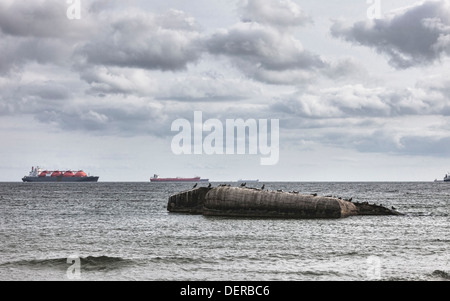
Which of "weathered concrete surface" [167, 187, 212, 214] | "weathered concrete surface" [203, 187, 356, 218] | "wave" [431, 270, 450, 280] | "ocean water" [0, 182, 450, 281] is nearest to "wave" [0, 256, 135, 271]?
"ocean water" [0, 182, 450, 281]

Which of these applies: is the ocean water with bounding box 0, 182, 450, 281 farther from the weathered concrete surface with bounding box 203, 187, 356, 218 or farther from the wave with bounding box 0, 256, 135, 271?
the weathered concrete surface with bounding box 203, 187, 356, 218

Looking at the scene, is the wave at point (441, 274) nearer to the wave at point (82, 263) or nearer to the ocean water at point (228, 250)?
the ocean water at point (228, 250)

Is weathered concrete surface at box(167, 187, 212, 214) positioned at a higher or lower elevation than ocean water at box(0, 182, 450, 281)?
higher

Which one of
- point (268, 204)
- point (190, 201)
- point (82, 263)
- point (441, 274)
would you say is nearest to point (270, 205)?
point (268, 204)

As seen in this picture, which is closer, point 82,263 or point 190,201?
point 82,263

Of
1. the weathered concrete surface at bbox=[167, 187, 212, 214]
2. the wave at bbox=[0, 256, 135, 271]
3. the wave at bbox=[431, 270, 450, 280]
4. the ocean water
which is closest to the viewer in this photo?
the wave at bbox=[431, 270, 450, 280]

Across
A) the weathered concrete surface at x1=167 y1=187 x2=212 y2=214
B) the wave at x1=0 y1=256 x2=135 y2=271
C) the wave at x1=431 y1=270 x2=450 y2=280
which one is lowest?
the wave at x1=0 y1=256 x2=135 y2=271

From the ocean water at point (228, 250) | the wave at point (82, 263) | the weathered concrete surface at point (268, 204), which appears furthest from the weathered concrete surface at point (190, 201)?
the wave at point (82, 263)

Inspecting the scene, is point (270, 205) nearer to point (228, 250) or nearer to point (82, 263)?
point (228, 250)

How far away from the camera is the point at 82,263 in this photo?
30.0 m

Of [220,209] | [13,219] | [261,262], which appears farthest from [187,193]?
[261,262]

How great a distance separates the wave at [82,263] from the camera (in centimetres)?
2902

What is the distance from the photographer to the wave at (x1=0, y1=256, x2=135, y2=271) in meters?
29.0
